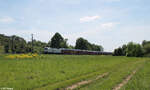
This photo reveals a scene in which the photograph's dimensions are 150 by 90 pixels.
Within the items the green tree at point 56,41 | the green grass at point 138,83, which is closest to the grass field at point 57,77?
the green grass at point 138,83

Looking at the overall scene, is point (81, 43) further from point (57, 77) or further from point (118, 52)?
point (57, 77)

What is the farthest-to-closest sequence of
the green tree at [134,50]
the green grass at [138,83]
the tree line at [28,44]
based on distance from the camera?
the green tree at [134,50], the tree line at [28,44], the green grass at [138,83]

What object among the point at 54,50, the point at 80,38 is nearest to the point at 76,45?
the point at 80,38

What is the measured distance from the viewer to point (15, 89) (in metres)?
7.53

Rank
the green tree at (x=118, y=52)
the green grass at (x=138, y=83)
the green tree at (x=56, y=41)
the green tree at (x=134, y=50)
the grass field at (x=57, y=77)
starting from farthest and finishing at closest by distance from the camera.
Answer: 1. the green tree at (x=56, y=41)
2. the green tree at (x=118, y=52)
3. the green tree at (x=134, y=50)
4. the grass field at (x=57, y=77)
5. the green grass at (x=138, y=83)

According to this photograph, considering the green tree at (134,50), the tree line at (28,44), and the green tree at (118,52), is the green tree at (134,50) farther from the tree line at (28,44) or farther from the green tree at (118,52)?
the tree line at (28,44)

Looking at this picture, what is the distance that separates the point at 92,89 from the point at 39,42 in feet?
342

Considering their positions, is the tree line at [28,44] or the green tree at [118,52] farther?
the green tree at [118,52]

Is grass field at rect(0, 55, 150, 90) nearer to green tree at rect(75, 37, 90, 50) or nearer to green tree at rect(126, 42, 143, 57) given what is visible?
green tree at rect(126, 42, 143, 57)

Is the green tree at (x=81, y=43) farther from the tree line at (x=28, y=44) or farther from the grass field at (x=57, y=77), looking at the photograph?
the grass field at (x=57, y=77)

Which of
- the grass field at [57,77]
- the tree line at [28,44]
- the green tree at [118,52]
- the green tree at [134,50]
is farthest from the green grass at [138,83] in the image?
the green tree at [118,52]

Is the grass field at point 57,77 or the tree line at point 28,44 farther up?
the tree line at point 28,44

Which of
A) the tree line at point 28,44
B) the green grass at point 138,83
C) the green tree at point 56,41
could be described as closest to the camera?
the green grass at point 138,83

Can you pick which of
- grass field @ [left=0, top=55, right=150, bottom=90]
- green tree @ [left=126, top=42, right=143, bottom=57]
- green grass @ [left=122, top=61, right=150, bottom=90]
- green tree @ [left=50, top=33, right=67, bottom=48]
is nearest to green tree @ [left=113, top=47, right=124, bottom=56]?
green tree @ [left=126, top=42, right=143, bottom=57]
